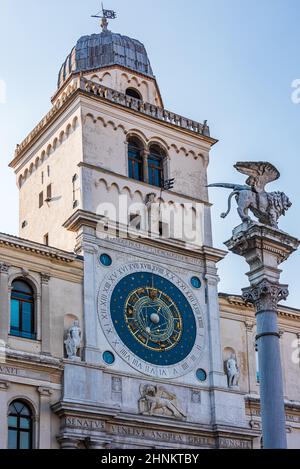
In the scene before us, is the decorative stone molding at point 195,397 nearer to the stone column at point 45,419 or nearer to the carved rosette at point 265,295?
the stone column at point 45,419

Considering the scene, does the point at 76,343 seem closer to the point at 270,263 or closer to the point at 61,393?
the point at 61,393

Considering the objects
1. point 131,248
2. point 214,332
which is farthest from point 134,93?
point 214,332

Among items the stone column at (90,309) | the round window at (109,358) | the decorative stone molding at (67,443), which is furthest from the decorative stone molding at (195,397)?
the decorative stone molding at (67,443)

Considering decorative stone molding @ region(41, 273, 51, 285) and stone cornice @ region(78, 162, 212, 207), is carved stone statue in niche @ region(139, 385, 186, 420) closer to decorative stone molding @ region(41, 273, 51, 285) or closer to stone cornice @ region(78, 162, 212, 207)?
decorative stone molding @ region(41, 273, 51, 285)

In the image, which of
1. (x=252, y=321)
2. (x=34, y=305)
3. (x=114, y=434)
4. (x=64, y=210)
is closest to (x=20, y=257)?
(x=34, y=305)

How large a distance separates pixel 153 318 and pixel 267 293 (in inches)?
425

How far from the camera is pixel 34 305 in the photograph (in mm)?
30203

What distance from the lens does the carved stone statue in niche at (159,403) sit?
3076cm

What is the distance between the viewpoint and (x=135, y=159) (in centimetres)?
3519

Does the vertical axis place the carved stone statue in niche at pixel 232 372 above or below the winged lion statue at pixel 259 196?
below

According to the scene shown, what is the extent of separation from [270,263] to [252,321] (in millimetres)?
13249

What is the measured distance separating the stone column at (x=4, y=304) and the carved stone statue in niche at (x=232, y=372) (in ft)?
26.9

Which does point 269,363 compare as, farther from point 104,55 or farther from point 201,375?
point 104,55

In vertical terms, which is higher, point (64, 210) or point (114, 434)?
point (64, 210)
